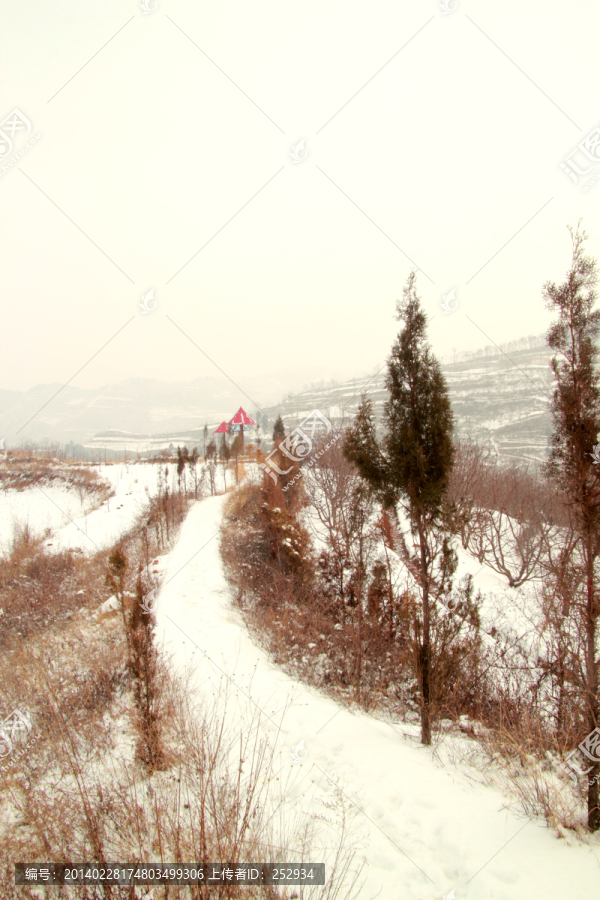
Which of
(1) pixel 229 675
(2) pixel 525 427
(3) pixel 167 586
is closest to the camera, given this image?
(1) pixel 229 675

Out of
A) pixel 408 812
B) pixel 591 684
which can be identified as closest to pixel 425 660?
pixel 408 812

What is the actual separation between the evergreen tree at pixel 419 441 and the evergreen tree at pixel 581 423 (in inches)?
67.7

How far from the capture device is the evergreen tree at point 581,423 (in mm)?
4227

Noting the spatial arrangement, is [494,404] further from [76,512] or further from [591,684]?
[591,684]

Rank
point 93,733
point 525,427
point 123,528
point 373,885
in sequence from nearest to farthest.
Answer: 1. point 373,885
2. point 93,733
3. point 123,528
4. point 525,427

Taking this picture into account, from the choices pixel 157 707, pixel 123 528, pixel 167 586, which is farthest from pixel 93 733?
pixel 123 528

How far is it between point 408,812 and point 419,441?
450cm

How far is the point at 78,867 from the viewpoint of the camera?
2.97 meters

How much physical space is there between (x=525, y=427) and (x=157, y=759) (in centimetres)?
5545

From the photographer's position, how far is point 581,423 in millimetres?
4305

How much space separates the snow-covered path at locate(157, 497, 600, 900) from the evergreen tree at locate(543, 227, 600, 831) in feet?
4.41

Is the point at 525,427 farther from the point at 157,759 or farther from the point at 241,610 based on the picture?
the point at 157,759

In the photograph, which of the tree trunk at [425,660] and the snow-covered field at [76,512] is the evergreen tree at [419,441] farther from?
the snow-covered field at [76,512]

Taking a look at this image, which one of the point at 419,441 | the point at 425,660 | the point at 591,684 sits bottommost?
the point at 425,660
